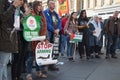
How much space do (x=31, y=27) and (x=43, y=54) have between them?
0.75m

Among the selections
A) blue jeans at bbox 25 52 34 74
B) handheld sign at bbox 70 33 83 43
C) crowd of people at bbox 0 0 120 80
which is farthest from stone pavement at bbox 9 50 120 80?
handheld sign at bbox 70 33 83 43

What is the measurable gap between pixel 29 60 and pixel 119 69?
124 inches

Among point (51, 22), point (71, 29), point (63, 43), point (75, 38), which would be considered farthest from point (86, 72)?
point (63, 43)

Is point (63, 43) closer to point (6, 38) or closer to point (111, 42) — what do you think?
point (111, 42)

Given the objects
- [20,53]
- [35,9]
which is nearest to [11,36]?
[20,53]

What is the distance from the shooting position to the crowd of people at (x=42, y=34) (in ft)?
19.0

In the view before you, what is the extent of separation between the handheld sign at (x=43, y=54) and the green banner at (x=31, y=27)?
11.9 inches

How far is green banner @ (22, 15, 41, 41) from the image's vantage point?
23.2 ft

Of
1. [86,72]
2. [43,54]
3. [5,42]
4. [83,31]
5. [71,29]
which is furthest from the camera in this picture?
[83,31]

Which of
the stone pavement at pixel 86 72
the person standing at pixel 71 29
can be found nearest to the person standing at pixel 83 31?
the person standing at pixel 71 29

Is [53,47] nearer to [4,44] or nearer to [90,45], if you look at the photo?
[4,44]

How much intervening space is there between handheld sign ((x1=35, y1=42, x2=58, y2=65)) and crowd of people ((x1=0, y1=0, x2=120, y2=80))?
0.42 ft

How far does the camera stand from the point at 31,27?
7.19 m

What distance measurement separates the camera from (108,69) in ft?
30.9
